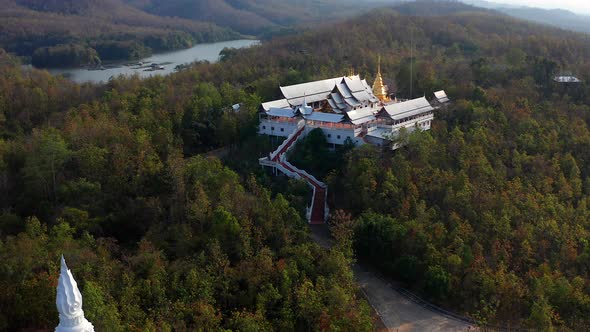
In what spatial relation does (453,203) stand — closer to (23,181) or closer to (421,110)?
(421,110)

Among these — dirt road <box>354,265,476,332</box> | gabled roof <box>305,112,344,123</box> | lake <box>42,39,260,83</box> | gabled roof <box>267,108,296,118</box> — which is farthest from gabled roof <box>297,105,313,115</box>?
lake <box>42,39,260,83</box>

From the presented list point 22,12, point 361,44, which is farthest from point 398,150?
point 22,12

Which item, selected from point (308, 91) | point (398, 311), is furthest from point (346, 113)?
point (398, 311)

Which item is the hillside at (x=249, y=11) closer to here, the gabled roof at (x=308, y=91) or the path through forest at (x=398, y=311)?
the gabled roof at (x=308, y=91)

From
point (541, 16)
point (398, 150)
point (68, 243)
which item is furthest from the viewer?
point (541, 16)

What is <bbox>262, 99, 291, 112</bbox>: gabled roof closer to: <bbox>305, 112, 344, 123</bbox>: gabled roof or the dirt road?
<bbox>305, 112, 344, 123</bbox>: gabled roof

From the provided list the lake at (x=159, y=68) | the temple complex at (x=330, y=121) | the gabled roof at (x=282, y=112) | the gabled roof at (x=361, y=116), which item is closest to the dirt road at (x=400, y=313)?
the temple complex at (x=330, y=121)
